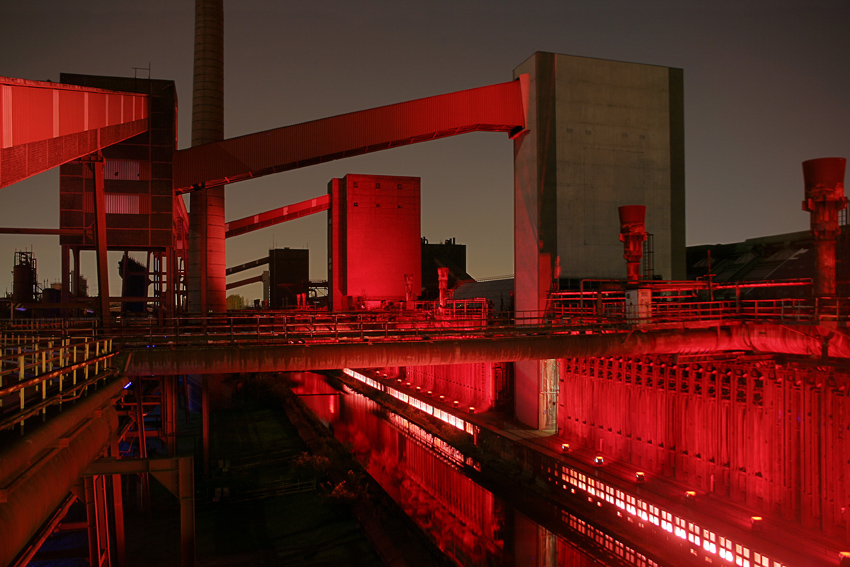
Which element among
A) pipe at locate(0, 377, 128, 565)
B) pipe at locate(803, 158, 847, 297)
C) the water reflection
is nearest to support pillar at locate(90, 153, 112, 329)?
pipe at locate(0, 377, 128, 565)

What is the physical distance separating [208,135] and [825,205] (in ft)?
89.8

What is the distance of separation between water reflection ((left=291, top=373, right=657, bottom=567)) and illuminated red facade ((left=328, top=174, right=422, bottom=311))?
2194 cm

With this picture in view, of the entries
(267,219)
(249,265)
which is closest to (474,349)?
(267,219)

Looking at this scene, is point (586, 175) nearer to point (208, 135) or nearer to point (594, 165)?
point (594, 165)

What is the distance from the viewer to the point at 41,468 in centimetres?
653

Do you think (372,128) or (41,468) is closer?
(41,468)

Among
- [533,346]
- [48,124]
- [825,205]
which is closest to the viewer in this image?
[48,124]

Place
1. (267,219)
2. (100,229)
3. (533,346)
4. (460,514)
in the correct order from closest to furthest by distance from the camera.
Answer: (533,346) < (100,229) < (460,514) < (267,219)

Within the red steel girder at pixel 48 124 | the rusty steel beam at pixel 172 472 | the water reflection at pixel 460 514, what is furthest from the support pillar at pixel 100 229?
the water reflection at pixel 460 514

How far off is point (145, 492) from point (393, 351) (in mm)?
9108

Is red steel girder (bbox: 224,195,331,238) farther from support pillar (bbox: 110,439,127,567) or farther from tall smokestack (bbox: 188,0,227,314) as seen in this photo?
support pillar (bbox: 110,439,127,567)

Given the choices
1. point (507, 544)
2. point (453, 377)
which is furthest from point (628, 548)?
point (453, 377)

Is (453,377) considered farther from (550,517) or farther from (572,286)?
(550,517)

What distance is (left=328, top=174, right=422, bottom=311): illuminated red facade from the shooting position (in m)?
52.7
